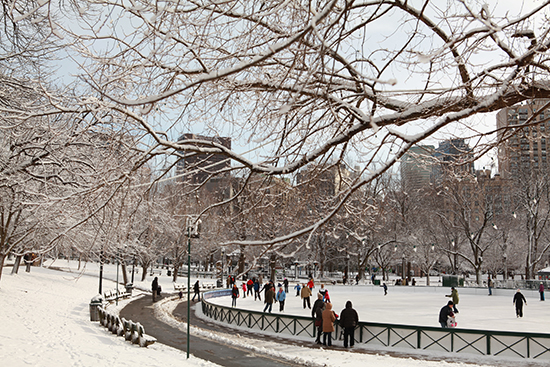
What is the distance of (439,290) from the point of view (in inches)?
1593

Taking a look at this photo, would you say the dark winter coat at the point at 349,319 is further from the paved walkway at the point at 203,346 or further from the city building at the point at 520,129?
the city building at the point at 520,129

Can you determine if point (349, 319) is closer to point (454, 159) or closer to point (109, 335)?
point (109, 335)

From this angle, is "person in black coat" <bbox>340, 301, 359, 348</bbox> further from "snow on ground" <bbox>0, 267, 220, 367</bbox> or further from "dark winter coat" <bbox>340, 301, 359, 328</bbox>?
"snow on ground" <bbox>0, 267, 220, 367</bbox>

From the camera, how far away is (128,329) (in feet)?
47.2

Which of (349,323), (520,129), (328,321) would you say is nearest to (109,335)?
(328,321)

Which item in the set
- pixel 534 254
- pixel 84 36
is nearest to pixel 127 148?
pixel 84 36

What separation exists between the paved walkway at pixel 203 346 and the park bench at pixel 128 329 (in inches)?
51.2

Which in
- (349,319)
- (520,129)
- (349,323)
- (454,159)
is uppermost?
(520,129)

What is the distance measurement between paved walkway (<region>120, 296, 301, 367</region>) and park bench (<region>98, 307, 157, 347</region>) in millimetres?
1300

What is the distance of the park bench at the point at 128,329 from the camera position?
43.6 ft

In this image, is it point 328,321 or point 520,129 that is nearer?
point 520,129

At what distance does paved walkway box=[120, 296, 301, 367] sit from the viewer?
12188 millimetres

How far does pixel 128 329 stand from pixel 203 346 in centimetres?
238

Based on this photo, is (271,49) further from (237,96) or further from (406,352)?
(406,352)
